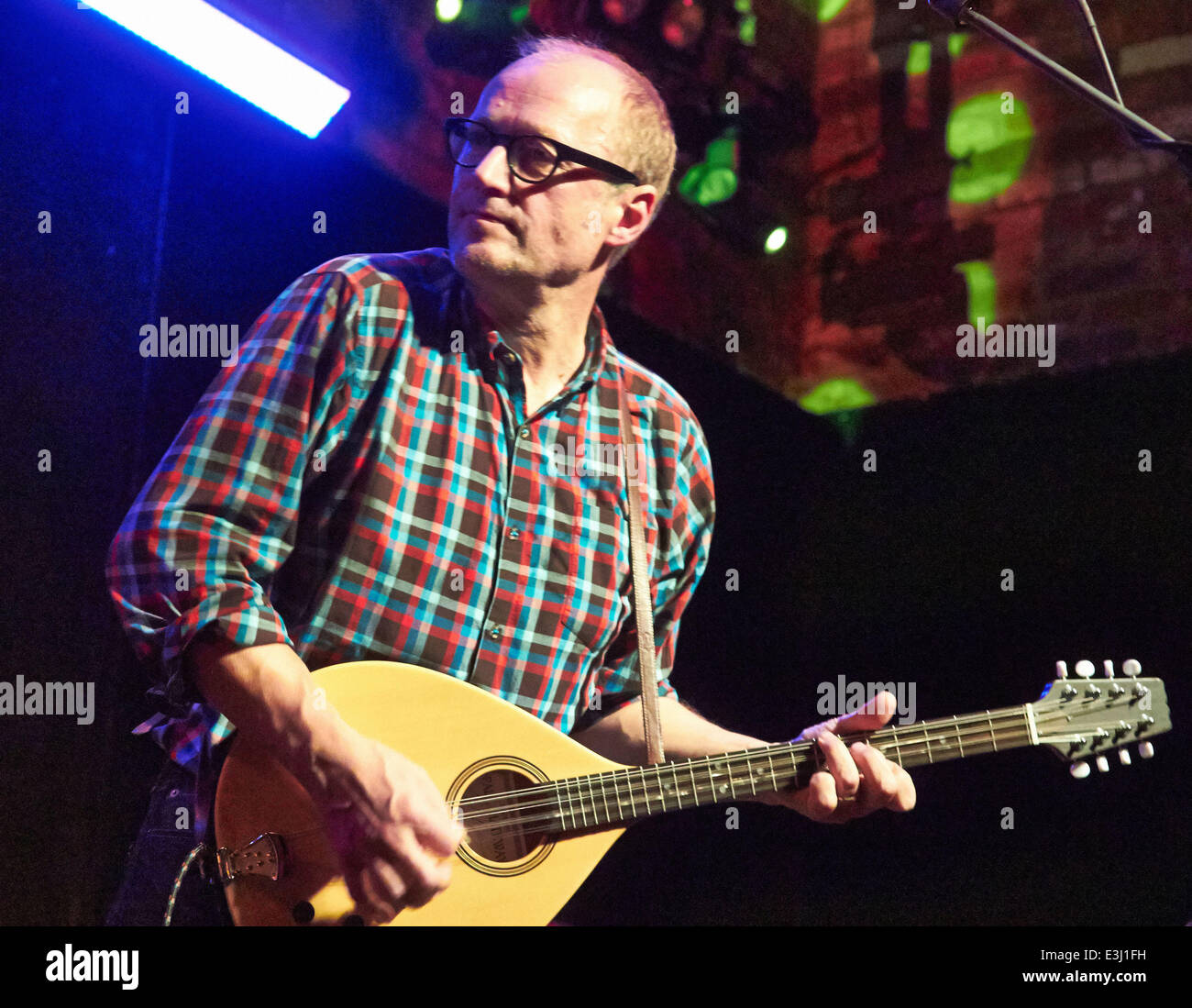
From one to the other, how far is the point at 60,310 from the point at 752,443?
Answer: 139 cm

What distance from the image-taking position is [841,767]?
177 cm

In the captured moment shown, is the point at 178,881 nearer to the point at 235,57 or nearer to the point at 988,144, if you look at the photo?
the point at 235,57

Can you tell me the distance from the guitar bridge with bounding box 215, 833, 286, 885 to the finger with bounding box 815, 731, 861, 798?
2.93 ft

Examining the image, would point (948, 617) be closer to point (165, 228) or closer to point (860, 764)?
point (860, 764)

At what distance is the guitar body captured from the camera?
4.97 ft

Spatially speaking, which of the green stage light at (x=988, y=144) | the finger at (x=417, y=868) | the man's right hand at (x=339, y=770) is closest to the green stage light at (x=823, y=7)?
the green stage light at (x=988, y=144)

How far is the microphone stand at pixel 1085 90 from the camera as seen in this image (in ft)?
5.41

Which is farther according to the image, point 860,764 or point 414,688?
point 860,764

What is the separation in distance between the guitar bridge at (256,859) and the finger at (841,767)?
35.2 inches

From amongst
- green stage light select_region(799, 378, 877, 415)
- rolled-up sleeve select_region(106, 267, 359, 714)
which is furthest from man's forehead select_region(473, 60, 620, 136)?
green stage light select_region(799, 378, 877, 415)

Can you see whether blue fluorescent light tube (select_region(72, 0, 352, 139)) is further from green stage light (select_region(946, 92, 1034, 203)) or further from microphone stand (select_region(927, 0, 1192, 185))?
green stage light (select_region(946, 92, 1034, 203))

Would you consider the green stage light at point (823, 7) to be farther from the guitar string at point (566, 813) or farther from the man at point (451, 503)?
the guitar string at point (566, 813)

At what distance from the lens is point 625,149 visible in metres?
2.00

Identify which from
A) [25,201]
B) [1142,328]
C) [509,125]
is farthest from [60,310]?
[1142,328]
